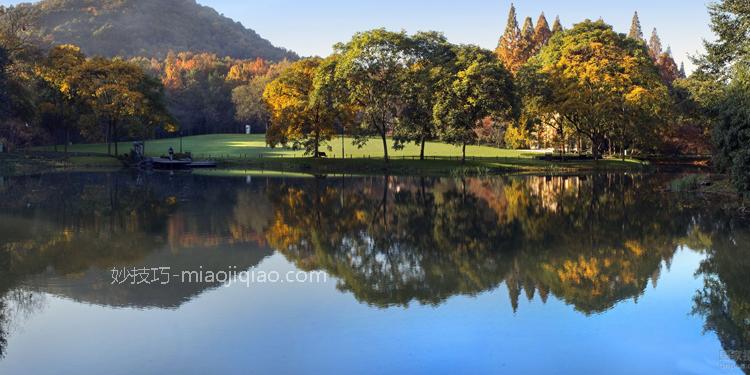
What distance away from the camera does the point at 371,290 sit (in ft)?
56.6

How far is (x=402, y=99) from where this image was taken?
72625mm

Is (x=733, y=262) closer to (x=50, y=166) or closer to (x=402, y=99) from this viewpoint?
(x=402, y=99)

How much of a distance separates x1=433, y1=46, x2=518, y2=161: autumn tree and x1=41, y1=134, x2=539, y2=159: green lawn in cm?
1435

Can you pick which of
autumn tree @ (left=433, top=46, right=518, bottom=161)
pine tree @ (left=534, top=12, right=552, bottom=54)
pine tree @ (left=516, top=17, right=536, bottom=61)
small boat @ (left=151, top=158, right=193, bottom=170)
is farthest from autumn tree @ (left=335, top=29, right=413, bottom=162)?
pine tree @ (left=534, top=12, right=552, bottom=54)

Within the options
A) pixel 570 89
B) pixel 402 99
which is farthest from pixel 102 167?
pixel 570 89

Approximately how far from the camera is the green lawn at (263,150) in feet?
287

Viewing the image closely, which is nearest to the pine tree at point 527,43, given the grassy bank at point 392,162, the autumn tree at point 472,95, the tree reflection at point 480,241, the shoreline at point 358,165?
the grassy bank at point 392,162

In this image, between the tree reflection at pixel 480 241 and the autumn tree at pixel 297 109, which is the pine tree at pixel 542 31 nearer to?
the autumn tree at pixel 297 109

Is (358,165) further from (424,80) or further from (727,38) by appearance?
(727,38)

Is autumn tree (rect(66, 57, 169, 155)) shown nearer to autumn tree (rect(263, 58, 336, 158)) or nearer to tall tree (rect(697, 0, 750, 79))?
autumn tree (rect(263, 58, 336, 158))

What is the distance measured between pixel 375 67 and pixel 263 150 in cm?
3112

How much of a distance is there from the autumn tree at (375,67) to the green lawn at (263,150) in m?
12.0

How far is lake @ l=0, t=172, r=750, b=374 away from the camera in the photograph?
1224 cm

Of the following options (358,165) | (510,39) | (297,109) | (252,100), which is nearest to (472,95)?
(358,165)
